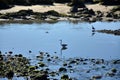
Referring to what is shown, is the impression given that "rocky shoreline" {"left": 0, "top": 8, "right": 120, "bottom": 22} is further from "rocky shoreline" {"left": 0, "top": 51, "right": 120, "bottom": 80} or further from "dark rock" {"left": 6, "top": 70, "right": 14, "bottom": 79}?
"dark rock" {"left": 6, "top": 70, "right": 14, "bottom": 79}

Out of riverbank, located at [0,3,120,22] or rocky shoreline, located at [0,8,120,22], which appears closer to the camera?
rocky shoreline, located at [0,8,120,22]

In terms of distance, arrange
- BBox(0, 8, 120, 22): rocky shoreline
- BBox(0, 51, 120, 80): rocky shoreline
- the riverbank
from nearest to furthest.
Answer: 1. BBox(0, 51, 120, 80): rocky shoreline
2. BBox(0, 8, 120, 22): rocky shoreline
3. the riverbank

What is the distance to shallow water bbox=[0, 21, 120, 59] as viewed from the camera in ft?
194

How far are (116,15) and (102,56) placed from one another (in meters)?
37.8

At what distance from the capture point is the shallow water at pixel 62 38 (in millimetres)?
59281

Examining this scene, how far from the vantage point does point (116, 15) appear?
307 feet

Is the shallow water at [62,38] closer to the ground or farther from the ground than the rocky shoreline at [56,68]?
closer to the ground

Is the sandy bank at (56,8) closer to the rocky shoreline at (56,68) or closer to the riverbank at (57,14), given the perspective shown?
the riverbank at (57,14)

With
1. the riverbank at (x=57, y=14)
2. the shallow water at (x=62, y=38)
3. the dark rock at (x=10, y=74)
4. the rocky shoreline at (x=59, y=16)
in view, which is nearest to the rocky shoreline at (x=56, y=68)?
the dark rock at (x=10, y=74)

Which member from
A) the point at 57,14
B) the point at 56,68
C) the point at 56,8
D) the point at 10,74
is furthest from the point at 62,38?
the point at 56,8

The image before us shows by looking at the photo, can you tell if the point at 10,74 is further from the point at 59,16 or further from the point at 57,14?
the point at 57,14

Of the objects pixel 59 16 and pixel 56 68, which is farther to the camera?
pixel 59 16

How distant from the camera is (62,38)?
70.8 metres

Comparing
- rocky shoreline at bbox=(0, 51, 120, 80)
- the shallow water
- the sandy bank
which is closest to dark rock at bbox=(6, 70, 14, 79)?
rocky shoreline at bbox=(0, 51, 120, 80)
